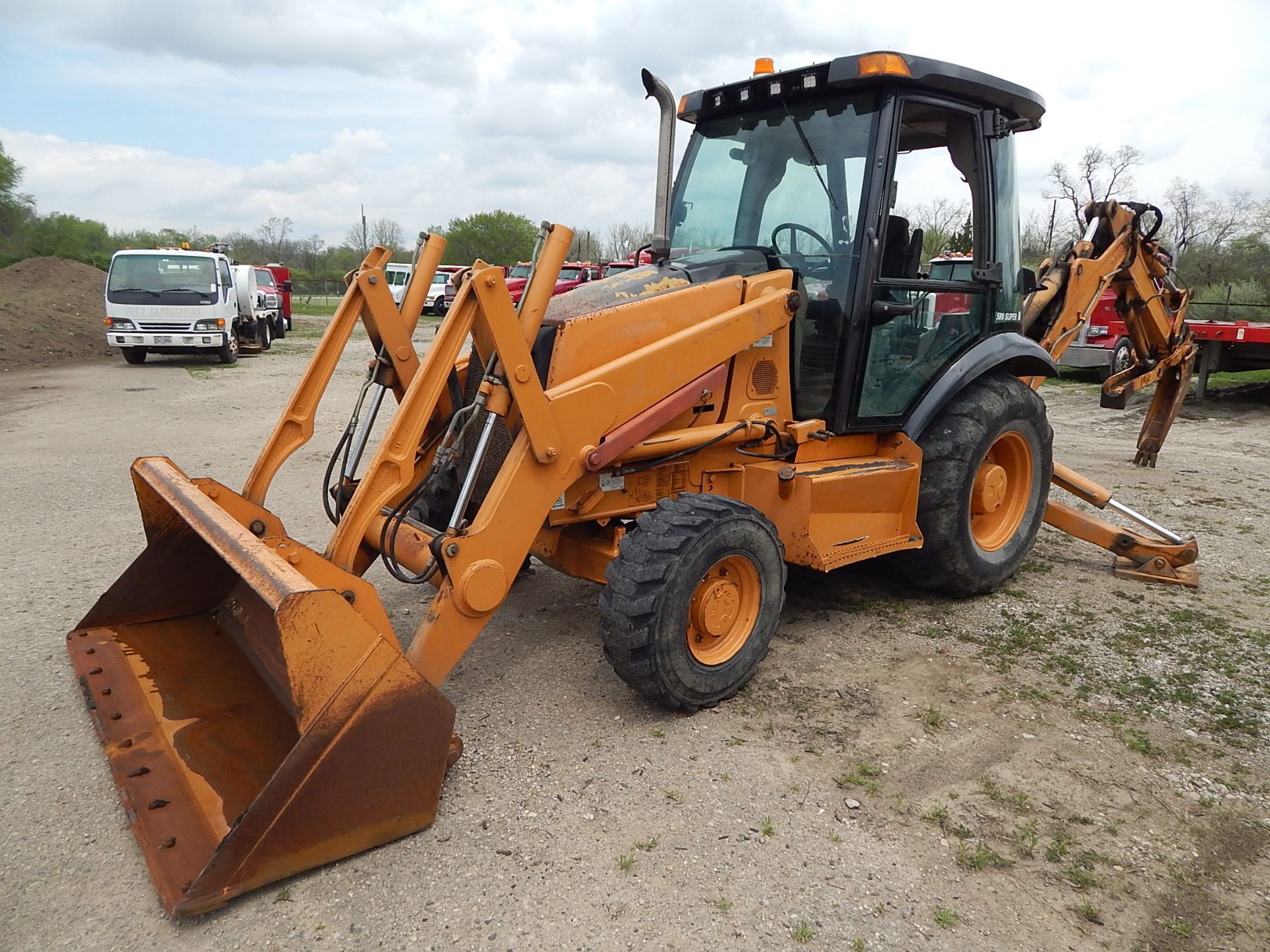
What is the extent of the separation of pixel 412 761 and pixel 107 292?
16391mm

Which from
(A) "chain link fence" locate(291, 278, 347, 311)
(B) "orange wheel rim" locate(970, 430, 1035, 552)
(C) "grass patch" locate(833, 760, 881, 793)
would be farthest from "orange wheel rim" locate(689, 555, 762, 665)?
(A) "chain link fence" locate(291, 278, 347, 311)

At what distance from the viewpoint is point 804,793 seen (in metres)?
3.12

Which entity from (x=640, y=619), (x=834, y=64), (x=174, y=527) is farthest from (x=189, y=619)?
(x=834, y=64)

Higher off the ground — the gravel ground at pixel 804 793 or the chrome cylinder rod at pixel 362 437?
the chrome cylinder rod at pixel 362 437

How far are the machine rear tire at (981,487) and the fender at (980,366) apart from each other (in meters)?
0.11

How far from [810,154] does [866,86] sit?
15.2 inches

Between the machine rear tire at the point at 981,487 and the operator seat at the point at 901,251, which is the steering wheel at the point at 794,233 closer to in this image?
the operator seat at the point at 901,251

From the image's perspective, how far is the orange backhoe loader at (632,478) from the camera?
8.91 ft

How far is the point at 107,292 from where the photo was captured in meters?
16.0

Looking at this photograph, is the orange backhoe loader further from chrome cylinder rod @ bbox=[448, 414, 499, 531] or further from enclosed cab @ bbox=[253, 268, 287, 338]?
enclosed cab @ bbox=[253, 268, 287, 338]

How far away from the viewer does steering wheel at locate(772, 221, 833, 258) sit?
4242 mm

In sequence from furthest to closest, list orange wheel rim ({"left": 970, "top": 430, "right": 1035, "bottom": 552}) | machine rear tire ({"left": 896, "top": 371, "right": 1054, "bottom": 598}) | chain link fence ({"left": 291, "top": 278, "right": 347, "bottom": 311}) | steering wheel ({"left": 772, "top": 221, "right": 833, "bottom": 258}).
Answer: chain link fence ({"left": 291, "top": 278, "right": 347, "bottom": 311}), orange wheel rim ({"left": 970, "top": 430, "right": 1035, "bottom": 552}), machine rear tire ({"left": 896, "top": 371, "right": 1054, "bottom": 598}), steering wheel ({"left": 772, "top": 221, "right": 833, "bottom": 258})

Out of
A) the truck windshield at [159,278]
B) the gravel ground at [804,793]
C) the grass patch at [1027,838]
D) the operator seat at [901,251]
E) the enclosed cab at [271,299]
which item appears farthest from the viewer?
the enclosed cab at [271,299]

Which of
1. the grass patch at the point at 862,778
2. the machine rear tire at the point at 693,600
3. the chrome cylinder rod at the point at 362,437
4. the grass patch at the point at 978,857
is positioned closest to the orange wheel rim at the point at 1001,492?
the machine rear tire at the point at 693,600
